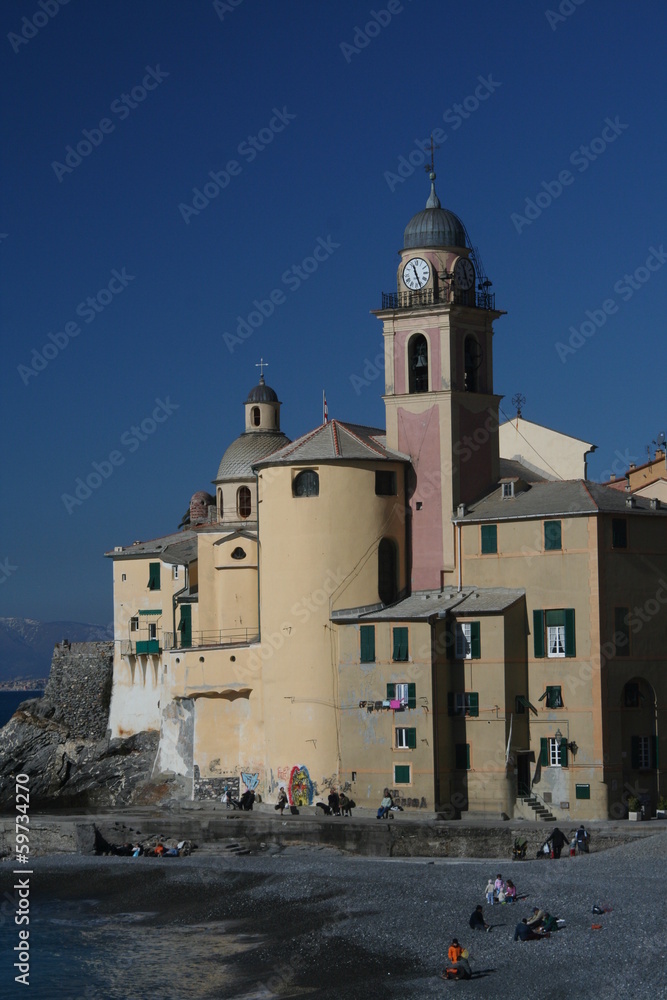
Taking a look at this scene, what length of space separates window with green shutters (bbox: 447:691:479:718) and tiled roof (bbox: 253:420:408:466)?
30.8 ft

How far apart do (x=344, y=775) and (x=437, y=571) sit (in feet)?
27.3

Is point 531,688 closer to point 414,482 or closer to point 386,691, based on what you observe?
point 386,691

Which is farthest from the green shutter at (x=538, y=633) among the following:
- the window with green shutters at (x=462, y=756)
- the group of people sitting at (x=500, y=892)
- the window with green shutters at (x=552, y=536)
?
the group of people sitting at (x=500, y=892)

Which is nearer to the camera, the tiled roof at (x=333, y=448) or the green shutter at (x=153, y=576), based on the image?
the tiled roof at (x=333, y=448)

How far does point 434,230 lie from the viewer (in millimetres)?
67000

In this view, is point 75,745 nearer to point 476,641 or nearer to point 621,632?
point 476,641

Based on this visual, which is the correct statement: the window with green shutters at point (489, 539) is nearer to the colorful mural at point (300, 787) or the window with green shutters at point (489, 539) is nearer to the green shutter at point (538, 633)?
the green shutter at point (538, 633)

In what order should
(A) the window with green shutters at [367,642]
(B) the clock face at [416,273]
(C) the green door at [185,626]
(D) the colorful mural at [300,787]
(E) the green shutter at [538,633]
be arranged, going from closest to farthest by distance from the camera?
(E) the green shutter at [538,633], (A) the window with green shutters at [367,642], (D) the colorful mural at [300,787], (B) the clock face at [416,273], (C) the green door at [185,626]

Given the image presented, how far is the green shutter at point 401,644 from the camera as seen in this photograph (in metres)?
62.4

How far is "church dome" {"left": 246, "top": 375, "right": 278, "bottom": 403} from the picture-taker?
82.4m

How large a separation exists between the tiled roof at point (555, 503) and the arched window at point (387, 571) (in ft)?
10.9

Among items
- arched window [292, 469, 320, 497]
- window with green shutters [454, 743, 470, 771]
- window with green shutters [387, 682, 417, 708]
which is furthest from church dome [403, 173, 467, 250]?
window with green shutters [454, 743, 470, 771]

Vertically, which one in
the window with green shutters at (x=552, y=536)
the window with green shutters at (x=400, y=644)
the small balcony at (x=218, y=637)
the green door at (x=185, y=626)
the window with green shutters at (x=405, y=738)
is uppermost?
the window with green shutters at (x=552, y=536)

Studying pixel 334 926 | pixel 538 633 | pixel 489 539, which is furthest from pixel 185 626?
pixel 334 926
